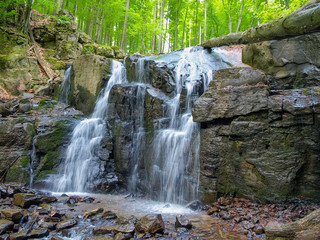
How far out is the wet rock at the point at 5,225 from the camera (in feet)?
14.0

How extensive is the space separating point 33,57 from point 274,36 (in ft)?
45.9

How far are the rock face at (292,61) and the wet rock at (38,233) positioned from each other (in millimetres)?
7291

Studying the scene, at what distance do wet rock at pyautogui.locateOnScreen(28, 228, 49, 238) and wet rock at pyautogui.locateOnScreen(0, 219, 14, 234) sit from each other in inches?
21.3

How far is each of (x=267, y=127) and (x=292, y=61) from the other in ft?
9.35

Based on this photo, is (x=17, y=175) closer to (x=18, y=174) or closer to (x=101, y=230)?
(x=18, y=174)

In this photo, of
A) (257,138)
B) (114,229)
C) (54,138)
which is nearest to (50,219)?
(114,229)

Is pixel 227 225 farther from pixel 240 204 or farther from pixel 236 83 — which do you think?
pixel 236 83

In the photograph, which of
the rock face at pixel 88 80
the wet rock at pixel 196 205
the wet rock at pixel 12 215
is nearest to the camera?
the wet rock at pixel 12 215

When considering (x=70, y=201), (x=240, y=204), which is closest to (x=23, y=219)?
(x=70, y=201)

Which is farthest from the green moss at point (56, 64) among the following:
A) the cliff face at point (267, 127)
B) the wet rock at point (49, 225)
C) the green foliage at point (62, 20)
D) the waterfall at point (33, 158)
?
the wet rock at point (49, 225)

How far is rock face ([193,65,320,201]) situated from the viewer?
16.9ft

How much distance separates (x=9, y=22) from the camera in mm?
14195

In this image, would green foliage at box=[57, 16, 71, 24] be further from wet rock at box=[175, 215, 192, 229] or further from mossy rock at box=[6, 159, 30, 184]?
wet rock at box=[175, 215, 192, 229]

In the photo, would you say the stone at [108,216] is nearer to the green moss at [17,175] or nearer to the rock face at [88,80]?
the green moss at [17,175]
